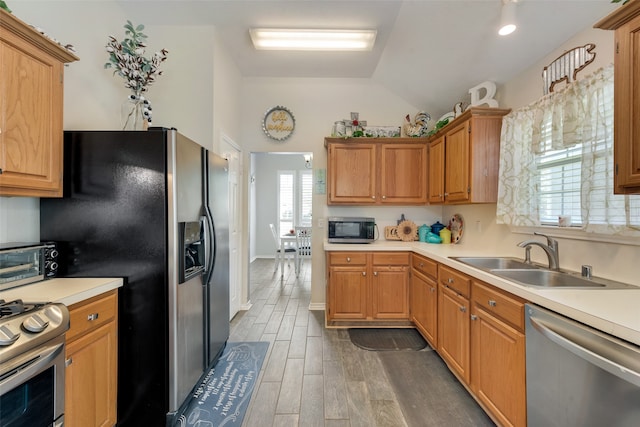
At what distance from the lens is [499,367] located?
1491 millimetres

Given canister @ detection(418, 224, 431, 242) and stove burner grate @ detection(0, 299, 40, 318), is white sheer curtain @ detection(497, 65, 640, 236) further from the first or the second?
stove burner grate @ detection(0, 299, 40, 318)

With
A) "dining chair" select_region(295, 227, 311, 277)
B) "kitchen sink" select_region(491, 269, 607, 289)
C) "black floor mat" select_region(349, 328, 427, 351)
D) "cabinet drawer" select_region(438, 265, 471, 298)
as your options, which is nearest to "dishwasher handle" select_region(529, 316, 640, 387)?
"kitchen sink" select_region(491, 269, 607, 289)

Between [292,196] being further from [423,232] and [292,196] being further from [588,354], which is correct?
[588,354]

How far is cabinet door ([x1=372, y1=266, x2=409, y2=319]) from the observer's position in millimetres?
2871

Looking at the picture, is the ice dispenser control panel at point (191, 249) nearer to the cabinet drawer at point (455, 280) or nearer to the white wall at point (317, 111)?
the white wall at point (317, 111)

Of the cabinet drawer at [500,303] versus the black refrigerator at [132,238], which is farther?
the black refrigerator at [132,238]


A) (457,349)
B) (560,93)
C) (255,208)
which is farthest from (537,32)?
(255,208)

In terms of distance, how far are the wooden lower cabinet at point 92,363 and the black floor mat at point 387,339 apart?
193 centimetres

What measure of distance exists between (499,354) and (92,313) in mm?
2181

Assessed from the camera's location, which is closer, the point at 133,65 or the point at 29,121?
the point at 29,121

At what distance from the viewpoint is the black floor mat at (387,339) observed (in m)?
2.55

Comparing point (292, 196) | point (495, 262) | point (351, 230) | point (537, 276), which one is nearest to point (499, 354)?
point (537, 276)

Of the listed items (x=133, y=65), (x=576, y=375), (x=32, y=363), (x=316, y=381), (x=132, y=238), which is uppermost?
(x=133, y=65)

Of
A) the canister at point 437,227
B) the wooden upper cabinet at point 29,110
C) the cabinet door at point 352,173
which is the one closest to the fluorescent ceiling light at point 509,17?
the cabinet door at point 352,173
